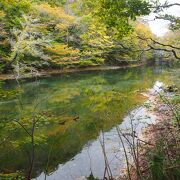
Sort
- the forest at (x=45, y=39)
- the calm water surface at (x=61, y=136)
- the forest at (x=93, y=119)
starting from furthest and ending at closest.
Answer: the forest at (x=45, y=39) < the calm water surface at (x=61, y=136) < the forest at (x=93, y=119)

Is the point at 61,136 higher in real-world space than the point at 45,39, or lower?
lower

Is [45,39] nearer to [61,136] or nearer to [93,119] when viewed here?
[93,119]

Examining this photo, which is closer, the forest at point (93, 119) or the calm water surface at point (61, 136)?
the forest at point (93, 119)

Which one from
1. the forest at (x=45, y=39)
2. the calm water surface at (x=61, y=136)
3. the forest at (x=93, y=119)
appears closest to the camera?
the forest at (x=93, y=119)

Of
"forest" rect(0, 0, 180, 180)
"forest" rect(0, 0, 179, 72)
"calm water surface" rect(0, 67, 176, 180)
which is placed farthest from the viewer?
"forest" rect(0, 0, 179, 72)

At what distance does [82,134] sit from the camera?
38.3 ft

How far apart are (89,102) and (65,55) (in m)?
17.3

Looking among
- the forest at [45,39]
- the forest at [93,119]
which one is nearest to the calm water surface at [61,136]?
the forest at [93,119]

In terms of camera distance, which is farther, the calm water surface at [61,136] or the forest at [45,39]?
the forest at [45,39]

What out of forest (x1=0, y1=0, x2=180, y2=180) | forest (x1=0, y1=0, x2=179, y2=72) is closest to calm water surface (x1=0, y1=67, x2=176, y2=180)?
forest (x1=0, y1=0, x2=180, y2=180)

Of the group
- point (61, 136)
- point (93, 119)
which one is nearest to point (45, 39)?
point (93, 119)

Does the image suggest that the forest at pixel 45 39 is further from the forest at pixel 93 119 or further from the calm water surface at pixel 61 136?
the calm water surface at pixel 61 136

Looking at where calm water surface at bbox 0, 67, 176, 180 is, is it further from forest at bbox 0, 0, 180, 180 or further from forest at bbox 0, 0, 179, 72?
forest at bbox 0, 0, 179, 72

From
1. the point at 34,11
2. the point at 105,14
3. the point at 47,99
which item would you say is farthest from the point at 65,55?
the point at 105,14
